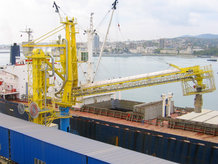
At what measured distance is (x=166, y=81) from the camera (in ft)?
51.4

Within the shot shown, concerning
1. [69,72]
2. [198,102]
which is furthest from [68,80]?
[198,102]

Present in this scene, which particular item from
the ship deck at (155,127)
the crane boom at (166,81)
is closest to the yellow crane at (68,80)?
the crane boom at (166,81)

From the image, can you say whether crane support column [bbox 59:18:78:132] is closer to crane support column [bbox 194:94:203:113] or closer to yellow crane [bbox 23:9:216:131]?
yellow crane [bbox 23:9:216:131]

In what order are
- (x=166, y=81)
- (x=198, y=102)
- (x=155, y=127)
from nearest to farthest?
(x=198, y=102), (x=155, y=127), (x=166, y=81)

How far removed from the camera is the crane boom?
48.4 ft

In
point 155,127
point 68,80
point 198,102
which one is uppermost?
point 68,80

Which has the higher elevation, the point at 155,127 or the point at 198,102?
the point at 198,102

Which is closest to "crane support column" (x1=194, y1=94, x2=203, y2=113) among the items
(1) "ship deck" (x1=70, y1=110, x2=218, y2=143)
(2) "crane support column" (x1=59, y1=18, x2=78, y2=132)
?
(1) "ship deck" (x1=70, y1=110, x2=218, y2=143)

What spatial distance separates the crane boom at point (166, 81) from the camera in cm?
1474

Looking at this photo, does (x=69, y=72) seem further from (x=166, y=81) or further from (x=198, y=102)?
(x=198, y=102)

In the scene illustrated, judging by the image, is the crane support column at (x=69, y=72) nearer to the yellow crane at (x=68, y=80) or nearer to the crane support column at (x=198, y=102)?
the yellow crane at (x=68, y=80)

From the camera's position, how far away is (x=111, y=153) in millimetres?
9328

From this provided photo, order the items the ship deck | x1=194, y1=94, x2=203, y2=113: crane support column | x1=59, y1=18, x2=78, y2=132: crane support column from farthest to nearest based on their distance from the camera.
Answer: x1=59, y1=18, x2=78, y2=132: crane support column
x1=194, y1=94, x2=203, y2=113: crane support column
the ship deck

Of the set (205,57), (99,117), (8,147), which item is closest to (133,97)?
(99,117)
